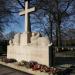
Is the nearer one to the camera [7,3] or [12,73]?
[12,73]

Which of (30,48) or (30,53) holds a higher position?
(30,48)

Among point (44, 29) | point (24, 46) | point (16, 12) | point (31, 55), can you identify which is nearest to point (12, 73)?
point (31, 55)

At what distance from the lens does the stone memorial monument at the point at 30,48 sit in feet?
45.5

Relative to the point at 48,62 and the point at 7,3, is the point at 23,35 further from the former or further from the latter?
the point at 7,3

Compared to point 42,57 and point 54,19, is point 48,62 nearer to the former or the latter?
point 42,57

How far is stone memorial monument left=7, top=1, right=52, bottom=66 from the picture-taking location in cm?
1388

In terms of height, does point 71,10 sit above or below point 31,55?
above

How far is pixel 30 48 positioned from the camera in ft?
51.2

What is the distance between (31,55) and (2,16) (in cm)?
1919

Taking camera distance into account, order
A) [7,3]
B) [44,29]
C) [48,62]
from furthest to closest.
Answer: [44,29] < [7,3] < [48,62]

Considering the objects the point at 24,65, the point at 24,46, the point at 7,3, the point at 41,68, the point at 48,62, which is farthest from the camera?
the point at 7,3

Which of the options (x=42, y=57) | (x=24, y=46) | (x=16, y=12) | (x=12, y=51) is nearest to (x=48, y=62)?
(x=42, y=57)

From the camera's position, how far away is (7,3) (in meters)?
33.2

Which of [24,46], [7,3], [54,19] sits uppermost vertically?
[7,3]
